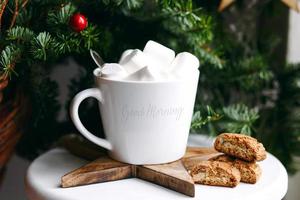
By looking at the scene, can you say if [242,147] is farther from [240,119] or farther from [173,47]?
[173,47]

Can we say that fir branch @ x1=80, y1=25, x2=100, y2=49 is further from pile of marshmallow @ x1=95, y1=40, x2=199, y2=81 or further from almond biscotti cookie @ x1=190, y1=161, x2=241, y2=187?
almond biscotti cookie @ x1=190, y1=161, x2=241, y2=187

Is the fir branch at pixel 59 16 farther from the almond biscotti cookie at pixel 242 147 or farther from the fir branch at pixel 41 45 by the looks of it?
the almond biscotti cookie at pixel 242 147

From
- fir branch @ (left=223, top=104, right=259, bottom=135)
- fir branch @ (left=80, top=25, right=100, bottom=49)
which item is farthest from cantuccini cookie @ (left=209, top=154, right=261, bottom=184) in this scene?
fir branch @ (left=80, top=25, right=100, bottom=49)

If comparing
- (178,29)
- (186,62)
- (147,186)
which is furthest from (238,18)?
(147,186)

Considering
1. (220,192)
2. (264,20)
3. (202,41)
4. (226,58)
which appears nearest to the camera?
(220,192)

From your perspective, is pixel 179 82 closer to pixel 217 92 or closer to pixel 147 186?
pixel 147 186

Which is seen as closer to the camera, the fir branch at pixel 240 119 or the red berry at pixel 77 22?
the red berry at pixel 77 22

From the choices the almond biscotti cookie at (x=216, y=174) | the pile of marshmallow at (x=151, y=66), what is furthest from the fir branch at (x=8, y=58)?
the almond biscotti cookie at (x=216, y=174)
